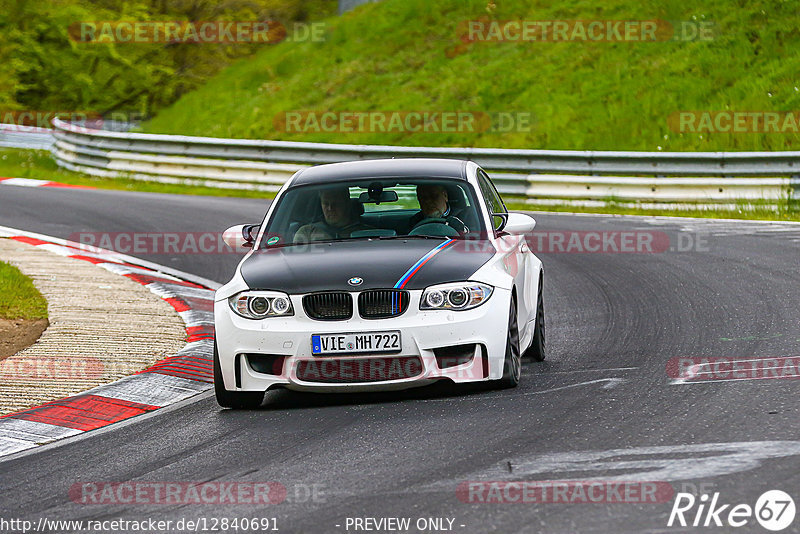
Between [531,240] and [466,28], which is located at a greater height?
[466,28]

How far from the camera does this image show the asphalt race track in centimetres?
494

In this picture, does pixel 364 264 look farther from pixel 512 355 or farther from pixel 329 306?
pixel 512 355

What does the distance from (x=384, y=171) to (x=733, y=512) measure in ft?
14.7

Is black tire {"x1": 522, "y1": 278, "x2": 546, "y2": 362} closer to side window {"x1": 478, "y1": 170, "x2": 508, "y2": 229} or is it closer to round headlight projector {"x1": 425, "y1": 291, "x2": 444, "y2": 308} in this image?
side window {"x1": 478, "y1": 170, "x2": 508, "y2": 229}

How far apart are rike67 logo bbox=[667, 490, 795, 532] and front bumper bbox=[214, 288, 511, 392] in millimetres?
2363

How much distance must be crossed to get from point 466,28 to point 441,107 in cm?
477

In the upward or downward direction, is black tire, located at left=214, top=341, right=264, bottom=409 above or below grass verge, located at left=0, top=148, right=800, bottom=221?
below

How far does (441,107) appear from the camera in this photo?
2808 centimetres

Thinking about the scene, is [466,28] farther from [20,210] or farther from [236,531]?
[236,531]

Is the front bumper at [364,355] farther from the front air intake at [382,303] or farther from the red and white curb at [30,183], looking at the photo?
the red and white curb at [30,183]

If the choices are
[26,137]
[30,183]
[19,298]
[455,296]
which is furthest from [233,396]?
[26,137]

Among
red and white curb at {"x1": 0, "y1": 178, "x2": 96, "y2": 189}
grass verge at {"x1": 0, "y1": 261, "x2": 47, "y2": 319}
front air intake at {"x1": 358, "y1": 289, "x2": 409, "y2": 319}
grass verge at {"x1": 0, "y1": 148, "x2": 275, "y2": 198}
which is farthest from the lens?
red and white curb at {"x1": 0, "y1": 178, "x2": 96, "y2": 189}

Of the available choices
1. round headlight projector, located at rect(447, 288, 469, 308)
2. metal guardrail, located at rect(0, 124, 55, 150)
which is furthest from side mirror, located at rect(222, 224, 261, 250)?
metal guardrail, located at rect(0, 124, 55, 150)

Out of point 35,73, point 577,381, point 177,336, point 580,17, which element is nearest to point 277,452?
point 577,381
